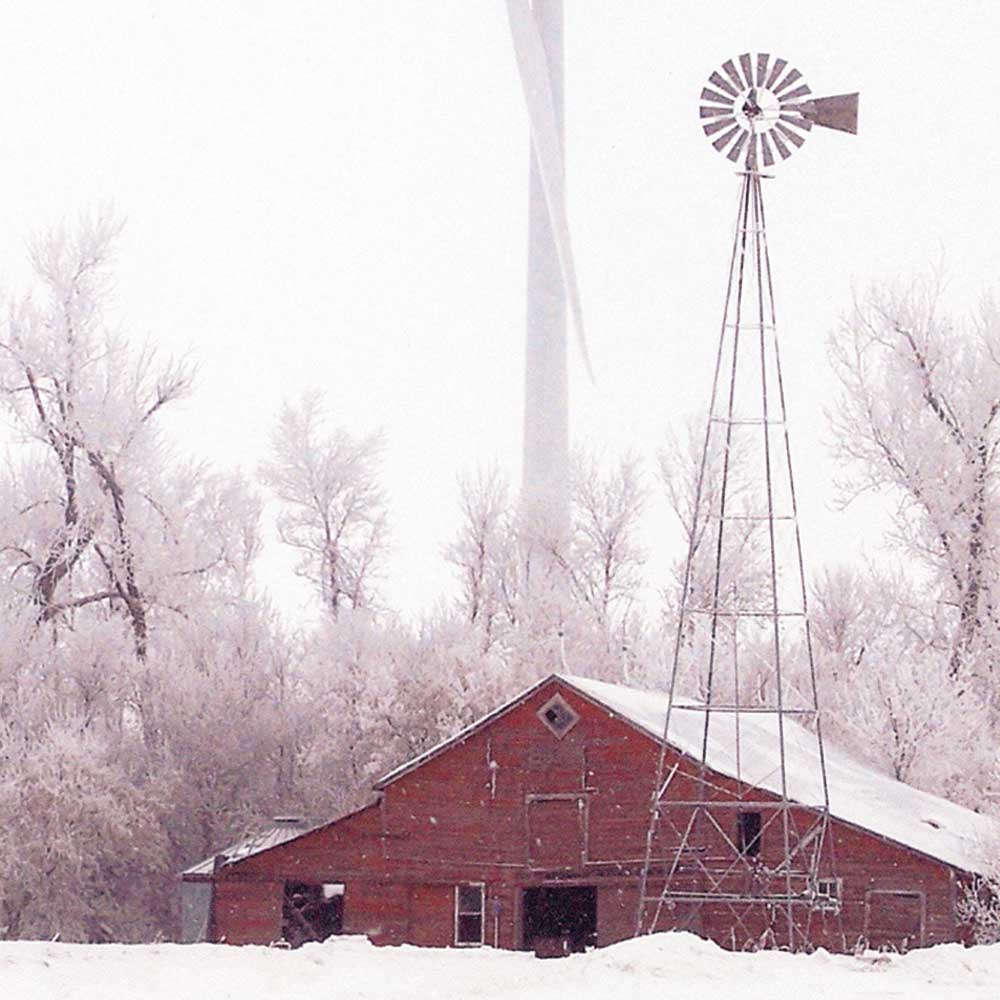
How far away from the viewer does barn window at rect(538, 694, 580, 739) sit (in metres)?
30.8

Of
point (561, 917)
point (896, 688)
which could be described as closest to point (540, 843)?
point (561, 917)

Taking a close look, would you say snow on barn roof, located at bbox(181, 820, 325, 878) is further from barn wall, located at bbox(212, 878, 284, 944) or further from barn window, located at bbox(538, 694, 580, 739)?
barn window, located at bbox(538, 694, 580, 739)

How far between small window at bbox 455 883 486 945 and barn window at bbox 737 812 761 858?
474cm

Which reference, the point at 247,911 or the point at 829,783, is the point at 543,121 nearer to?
the point at 829,783

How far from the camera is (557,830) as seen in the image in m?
30.8

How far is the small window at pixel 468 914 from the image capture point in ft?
102

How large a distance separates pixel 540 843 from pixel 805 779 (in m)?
5.31

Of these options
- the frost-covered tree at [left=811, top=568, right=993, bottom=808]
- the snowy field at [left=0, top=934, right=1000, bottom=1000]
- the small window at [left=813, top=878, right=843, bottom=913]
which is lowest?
the snowy field at [left=0, top=934, right=1000, bottom=1000]

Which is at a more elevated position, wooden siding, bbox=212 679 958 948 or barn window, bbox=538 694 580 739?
barn window, bbox=538 694 580 739

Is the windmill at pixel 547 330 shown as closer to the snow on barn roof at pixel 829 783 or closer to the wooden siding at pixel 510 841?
the snow on barn roof at pixel 829 783

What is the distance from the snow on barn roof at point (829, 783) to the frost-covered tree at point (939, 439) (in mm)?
11536

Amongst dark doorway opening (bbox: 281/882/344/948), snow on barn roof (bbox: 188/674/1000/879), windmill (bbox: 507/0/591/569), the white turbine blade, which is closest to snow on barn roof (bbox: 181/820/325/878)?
Result: snow on barn roof (bbox: 188/674/1000/879)

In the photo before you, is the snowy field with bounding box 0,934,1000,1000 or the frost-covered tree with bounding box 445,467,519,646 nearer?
the snowy field with bounding box 0,934,1000,1000

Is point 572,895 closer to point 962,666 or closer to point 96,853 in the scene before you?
point 96,853
